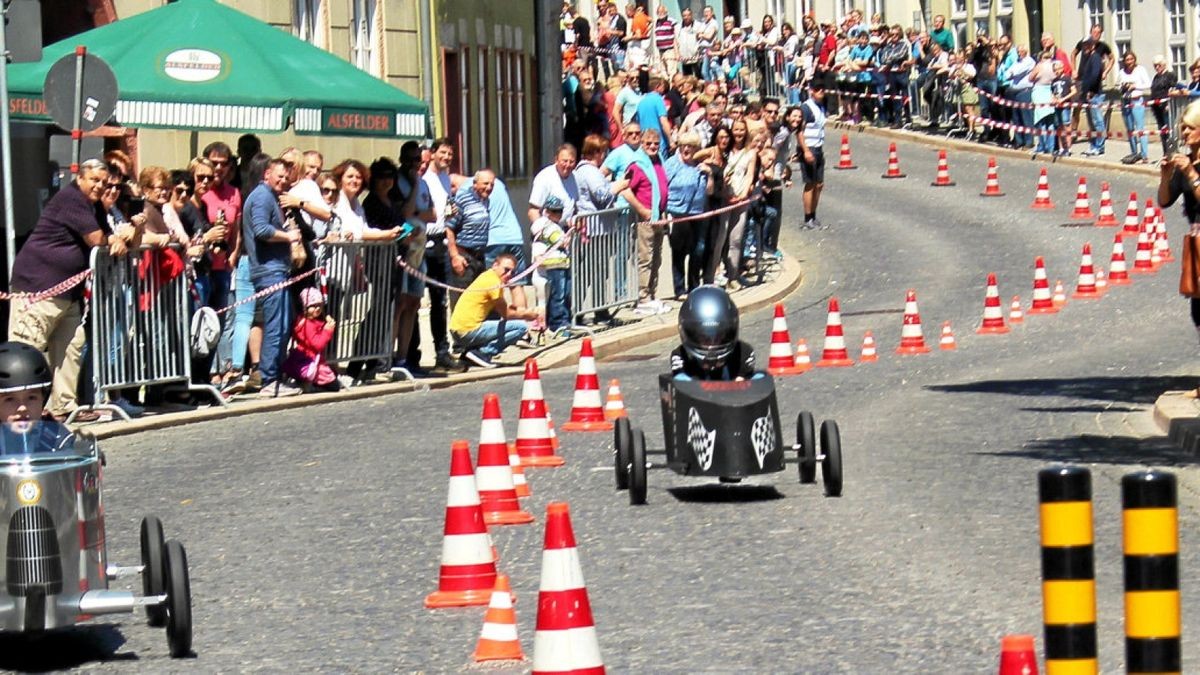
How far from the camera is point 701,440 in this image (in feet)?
44.0

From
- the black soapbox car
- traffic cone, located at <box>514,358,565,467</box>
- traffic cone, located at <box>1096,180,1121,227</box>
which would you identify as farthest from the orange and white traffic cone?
the black soapbox car

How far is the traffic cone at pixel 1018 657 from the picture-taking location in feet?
20.1

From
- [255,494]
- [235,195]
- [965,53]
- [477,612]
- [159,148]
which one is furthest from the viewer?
[965,53]

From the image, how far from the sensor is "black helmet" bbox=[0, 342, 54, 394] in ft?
32.2

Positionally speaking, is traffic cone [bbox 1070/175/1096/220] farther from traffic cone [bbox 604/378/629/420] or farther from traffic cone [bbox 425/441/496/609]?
traffic cone [bbox 425/441/496/609]

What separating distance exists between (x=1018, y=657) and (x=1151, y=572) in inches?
14.3

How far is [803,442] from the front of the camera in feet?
45.4

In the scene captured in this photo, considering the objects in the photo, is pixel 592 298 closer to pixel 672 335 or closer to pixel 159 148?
pixel 672 335

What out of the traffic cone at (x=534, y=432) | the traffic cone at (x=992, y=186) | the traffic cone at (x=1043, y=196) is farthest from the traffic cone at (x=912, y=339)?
the traffic cone at (x=992, y=186)

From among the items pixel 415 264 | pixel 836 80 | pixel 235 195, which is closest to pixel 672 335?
pixel 415 264

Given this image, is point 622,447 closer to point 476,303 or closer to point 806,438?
point 806,438

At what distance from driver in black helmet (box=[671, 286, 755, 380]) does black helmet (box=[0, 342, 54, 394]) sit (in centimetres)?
476

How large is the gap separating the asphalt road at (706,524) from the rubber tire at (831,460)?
6.8 inches

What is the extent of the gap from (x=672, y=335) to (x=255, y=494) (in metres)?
11.9
